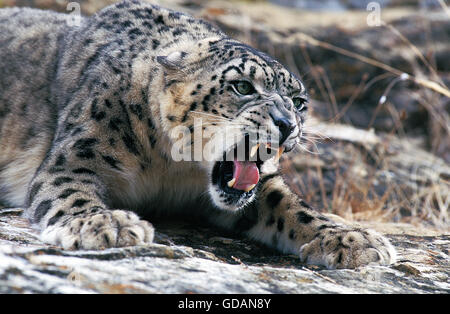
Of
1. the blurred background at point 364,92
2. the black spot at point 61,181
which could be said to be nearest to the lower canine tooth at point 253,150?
the black spot at point 61,181

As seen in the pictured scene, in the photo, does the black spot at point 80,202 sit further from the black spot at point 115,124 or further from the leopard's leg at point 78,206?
the black spot at point 115,124

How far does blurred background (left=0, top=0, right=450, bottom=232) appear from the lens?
704 centimetres

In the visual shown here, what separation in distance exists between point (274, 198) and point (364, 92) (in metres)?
5.94

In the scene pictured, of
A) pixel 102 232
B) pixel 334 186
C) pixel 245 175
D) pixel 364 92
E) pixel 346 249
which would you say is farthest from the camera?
pixel 364 92

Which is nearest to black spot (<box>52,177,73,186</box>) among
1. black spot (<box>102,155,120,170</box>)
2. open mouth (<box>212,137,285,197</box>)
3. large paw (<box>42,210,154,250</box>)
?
black spot (<box>102,155,120,170</box>)

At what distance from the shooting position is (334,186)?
285 inches

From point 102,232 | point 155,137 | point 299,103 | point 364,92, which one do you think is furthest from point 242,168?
A: point 364,92

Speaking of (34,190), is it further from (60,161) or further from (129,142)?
(129,142)

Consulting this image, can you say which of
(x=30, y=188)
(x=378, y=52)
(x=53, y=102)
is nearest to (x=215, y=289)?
(x=30, y=188)

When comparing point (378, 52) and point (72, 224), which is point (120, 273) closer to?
point (72, 224)

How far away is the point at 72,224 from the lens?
3551mm

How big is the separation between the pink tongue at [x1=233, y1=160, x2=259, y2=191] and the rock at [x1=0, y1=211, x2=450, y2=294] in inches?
16.8

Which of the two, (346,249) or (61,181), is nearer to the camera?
(346,249)
